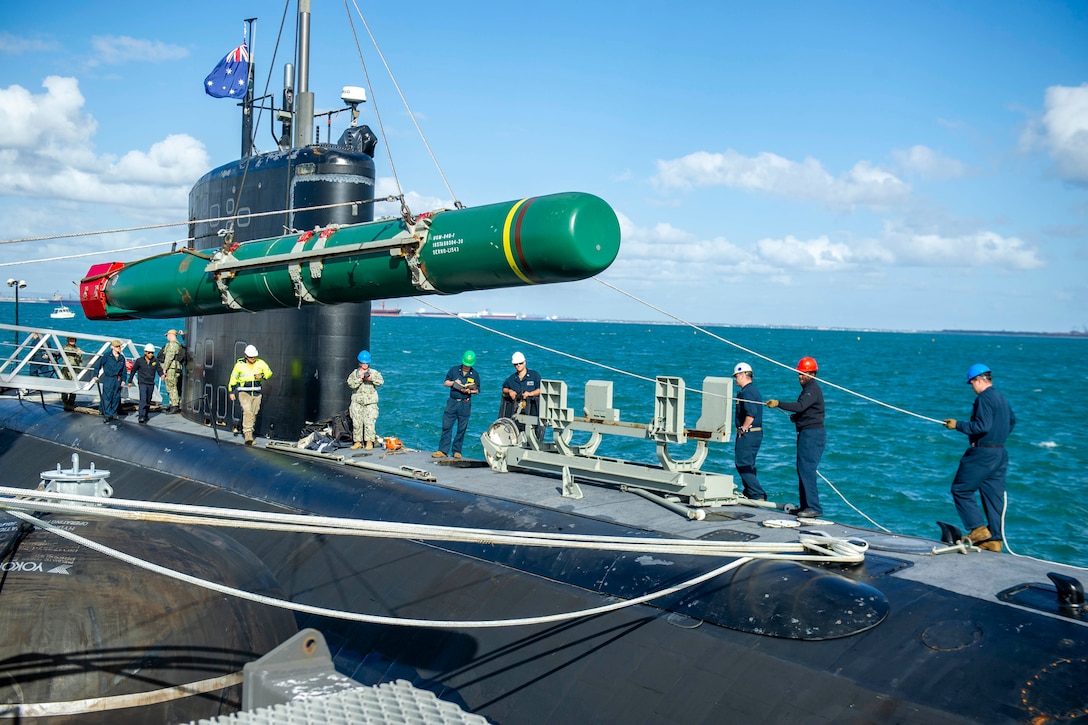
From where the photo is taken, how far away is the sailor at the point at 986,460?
8.55 meters

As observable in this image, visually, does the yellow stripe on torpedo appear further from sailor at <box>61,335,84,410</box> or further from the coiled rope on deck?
sailor at <box>61,335,84,410</box>

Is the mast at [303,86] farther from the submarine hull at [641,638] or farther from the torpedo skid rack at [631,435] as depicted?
the submarine hull at [641,638]

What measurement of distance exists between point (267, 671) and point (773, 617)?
356cm

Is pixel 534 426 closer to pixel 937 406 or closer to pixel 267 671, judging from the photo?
pixel 267 671

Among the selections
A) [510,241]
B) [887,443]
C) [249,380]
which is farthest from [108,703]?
[887,443]

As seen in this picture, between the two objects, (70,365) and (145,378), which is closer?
(145,378)

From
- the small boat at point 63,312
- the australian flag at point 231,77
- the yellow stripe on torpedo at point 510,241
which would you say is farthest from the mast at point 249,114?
the small boat at point 63,312

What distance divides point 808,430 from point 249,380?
7420mm

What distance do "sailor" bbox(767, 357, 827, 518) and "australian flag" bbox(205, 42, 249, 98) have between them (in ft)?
34.7

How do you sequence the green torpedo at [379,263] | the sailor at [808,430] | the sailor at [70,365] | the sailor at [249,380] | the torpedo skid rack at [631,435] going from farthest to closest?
the sailor at [70,365]
the sailor at [249,380]
the sailor at [808,430]
the torpedo skid rack at [631,435]
the green torpedo at [379,263]

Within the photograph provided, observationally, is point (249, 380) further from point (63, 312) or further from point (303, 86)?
point (63, 312)

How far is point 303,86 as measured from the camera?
1340 centimetres

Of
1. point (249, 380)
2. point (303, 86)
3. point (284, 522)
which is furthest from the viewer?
point (303, 86)

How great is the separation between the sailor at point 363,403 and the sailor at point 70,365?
7.16 meters
